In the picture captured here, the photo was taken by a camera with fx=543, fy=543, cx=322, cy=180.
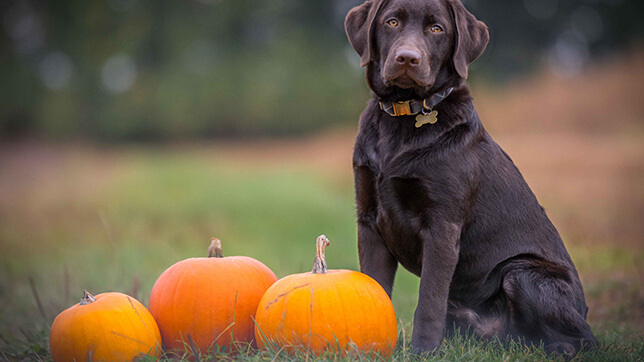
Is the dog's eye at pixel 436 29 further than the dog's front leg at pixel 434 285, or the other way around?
the dog's eye at pixel 436 29

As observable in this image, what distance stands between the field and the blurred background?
0.04m

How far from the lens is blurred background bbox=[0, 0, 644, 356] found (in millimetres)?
5812

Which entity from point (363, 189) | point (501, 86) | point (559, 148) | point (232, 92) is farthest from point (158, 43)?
point (363, 189)

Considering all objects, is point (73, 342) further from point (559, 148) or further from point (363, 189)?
point (559, 148)

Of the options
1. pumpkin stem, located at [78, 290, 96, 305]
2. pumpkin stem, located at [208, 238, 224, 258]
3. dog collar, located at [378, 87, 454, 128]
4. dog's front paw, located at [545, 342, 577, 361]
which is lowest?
dog's front paw, located at [545, 342, 577, 361]

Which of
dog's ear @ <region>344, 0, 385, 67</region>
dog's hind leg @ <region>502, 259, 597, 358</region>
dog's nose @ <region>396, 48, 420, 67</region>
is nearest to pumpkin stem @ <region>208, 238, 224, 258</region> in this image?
dog's ear @ <region>344, 0, 385, 67</region>

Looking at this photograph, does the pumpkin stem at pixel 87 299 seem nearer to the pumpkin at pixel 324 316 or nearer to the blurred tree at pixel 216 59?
the pumpkin at pixel 324 316

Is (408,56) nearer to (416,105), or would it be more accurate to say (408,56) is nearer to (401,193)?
(416,105)

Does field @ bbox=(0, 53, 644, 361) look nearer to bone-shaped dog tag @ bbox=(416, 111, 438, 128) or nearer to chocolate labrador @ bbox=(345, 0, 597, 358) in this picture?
chocolate labrador @ bbox=(345, 0, 597, 358)

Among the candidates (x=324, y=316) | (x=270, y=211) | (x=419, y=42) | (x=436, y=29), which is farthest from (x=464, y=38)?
(x=270, y=211)

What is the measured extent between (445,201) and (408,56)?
69 centimetres

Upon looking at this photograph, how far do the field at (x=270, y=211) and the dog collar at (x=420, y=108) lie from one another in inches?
42.4

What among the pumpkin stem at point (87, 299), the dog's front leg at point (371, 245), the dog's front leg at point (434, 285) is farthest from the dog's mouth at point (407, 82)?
the pumpkin stem at point (87, 299)

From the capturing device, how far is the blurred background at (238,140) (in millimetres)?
5812
